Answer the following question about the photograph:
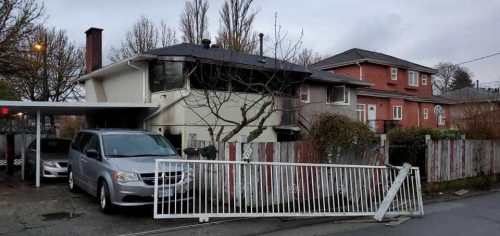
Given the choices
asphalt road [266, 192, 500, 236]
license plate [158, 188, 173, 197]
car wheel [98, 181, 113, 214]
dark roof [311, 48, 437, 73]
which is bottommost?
asphalt road [266, 192, 500, 236]

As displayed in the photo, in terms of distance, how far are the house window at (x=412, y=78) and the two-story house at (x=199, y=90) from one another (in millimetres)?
21773

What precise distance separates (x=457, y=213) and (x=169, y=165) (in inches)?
250

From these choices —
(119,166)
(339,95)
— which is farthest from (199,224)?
(339,95)

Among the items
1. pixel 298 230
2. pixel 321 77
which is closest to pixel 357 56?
pixel 321 77

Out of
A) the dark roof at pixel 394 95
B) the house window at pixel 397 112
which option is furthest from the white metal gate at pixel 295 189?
the house window at pixel 397 112

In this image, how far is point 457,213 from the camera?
31.7ft

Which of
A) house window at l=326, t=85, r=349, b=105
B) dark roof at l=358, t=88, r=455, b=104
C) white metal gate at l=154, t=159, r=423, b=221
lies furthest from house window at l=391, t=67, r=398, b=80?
white metal gate at l=154, t=159, r=423, b=221

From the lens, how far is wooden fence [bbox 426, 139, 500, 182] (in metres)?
12.5

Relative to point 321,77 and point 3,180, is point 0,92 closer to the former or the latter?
point 3,180

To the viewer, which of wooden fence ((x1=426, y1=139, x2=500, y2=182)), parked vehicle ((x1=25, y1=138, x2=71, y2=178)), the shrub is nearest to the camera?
the shrub

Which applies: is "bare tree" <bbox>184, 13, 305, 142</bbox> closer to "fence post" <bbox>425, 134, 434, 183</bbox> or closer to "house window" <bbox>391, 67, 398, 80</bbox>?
"fence post" <bbox>425, 134, 434, 183</bbox>

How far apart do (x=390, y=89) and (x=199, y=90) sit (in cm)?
2601

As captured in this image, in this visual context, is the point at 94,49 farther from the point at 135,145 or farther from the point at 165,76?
the point at 135,145

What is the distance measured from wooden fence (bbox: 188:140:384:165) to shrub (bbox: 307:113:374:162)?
18cm
